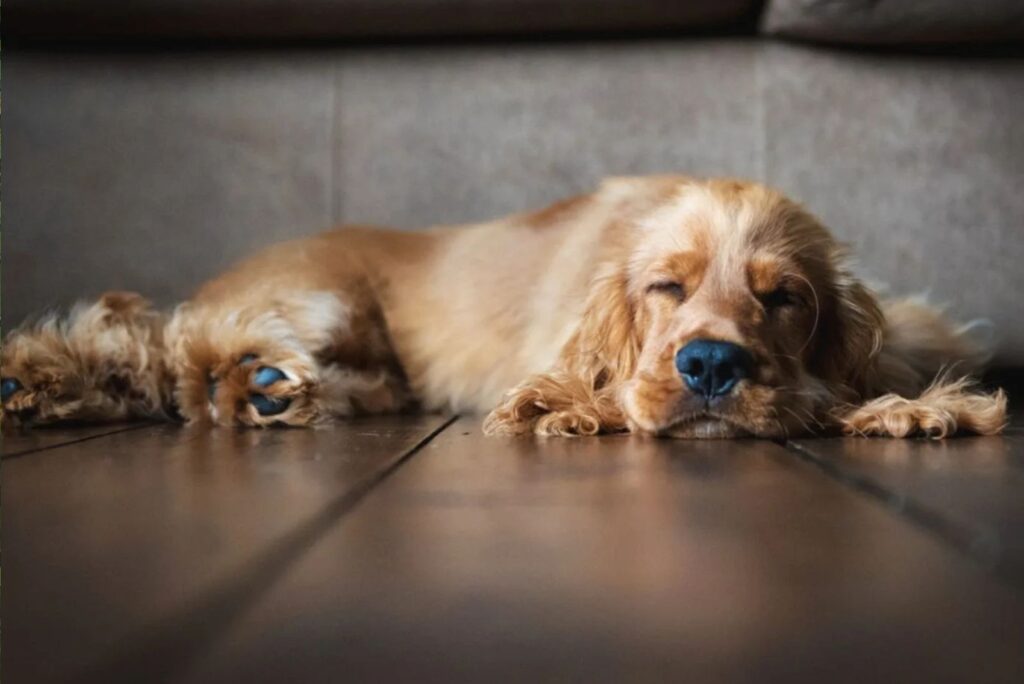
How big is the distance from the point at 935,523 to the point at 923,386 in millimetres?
1144

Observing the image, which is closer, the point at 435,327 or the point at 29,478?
the point at 29,478

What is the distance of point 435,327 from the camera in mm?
2143

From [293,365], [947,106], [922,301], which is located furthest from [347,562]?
[947,106]

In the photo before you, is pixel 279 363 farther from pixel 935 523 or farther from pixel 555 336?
pixel 935 523

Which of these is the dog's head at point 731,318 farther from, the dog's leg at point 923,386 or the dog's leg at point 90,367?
the dog's leg at point 90,367

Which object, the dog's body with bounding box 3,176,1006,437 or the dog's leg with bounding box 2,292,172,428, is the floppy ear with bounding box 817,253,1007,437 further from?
the dog's leg with bounding box 2,292,172,428

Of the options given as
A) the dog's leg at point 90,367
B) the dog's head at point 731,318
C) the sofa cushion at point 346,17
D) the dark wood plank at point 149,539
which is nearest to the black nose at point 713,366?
the dog's head at point 731,318

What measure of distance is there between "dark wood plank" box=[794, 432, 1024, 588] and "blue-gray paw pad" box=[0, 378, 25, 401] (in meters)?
1.13

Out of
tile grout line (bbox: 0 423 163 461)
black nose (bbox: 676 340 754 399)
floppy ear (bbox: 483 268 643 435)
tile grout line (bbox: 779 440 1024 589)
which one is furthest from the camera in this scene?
floppy ear (bbox: 483 268 643 435)

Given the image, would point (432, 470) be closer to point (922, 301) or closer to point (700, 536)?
point (700, 536)

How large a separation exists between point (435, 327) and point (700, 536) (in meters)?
1.43

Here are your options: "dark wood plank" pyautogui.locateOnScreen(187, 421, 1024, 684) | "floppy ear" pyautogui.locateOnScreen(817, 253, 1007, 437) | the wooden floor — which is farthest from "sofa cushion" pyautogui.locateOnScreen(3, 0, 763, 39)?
"dark wood plank" pyautogui.locateOnScreen(187, 421, 1024, 684)

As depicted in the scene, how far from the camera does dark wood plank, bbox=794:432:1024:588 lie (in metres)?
0.74

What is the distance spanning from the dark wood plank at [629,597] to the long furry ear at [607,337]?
0.80 metres
